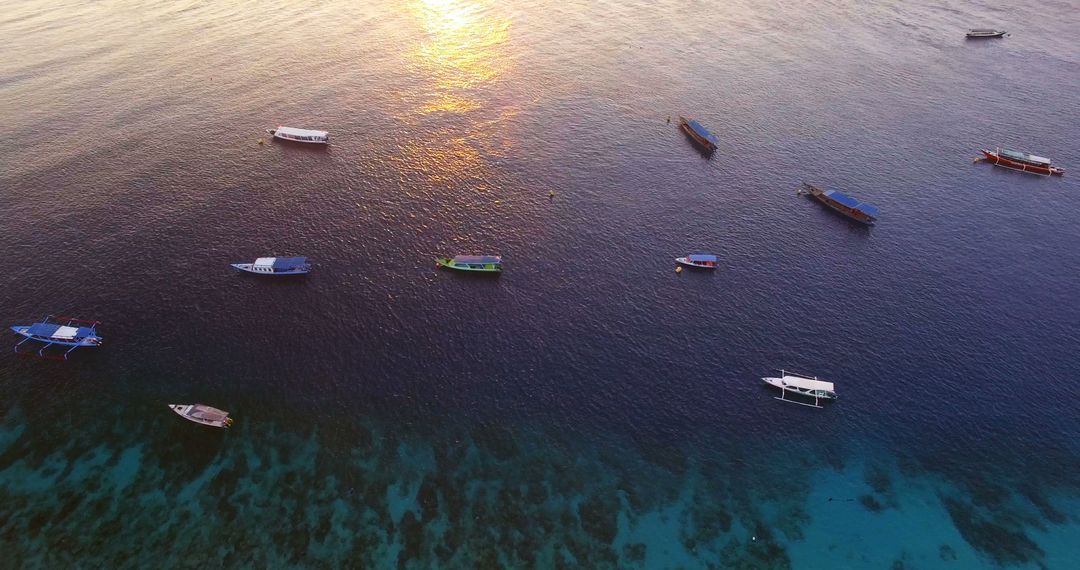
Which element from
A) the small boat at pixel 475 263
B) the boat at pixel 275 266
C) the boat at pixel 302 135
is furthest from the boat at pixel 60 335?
the boat at pixel 302 135

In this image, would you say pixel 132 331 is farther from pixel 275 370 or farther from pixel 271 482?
pixel 271 482

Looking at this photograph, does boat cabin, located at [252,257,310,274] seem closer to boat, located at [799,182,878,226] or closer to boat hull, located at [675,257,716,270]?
boat hull, located at [675,257,716,270]

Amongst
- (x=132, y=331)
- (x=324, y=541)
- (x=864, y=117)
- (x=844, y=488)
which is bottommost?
(x=844, y=488)

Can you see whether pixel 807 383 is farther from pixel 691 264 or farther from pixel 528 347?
pixel 528 347

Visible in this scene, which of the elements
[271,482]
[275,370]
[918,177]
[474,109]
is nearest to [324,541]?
[271,482]

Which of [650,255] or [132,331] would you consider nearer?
[132,331]

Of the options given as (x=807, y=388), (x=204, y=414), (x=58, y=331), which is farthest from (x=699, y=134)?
(x=58, y=331)

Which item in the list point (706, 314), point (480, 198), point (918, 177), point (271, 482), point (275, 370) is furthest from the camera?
point (918, 177)

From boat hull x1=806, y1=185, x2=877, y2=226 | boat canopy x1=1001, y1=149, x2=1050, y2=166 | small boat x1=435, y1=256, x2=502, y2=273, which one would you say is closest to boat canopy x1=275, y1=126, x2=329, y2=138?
small boat x1=435, y1=256, x2=502, y2=273
